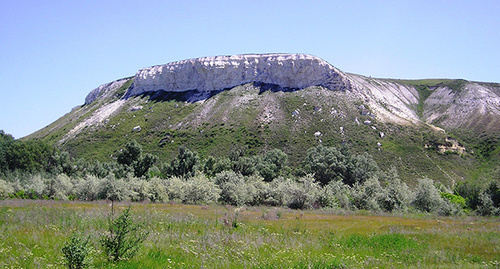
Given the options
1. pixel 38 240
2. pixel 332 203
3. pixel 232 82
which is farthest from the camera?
pixel 232 82

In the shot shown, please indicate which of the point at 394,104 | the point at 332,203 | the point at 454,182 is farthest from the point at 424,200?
the point at 394,104

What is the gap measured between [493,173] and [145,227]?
80482 mm

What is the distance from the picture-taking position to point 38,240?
11734 millimetres

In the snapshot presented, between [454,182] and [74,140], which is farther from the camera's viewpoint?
[74,140]

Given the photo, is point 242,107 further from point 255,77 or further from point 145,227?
point 145,227

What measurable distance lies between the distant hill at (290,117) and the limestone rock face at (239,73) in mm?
376

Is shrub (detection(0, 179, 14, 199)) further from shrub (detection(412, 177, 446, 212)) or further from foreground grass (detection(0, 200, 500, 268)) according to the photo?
shrub (detection(412, 177, 446, 212))

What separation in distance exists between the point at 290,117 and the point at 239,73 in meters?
35.8

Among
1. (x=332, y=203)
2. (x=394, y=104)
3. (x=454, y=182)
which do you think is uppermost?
(x=394, y=104)

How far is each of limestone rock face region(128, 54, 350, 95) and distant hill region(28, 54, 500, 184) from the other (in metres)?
0.38

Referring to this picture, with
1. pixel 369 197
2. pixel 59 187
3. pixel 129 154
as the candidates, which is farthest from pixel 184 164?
pixel 369 197

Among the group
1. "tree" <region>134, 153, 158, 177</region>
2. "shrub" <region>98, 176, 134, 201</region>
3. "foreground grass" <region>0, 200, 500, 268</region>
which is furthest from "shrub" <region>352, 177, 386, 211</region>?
"tree" <region>134, 153, 158, 177</region>

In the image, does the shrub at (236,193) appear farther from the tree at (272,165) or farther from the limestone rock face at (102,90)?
the limestone rock face at (102,90)

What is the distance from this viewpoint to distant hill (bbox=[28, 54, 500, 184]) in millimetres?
84250
